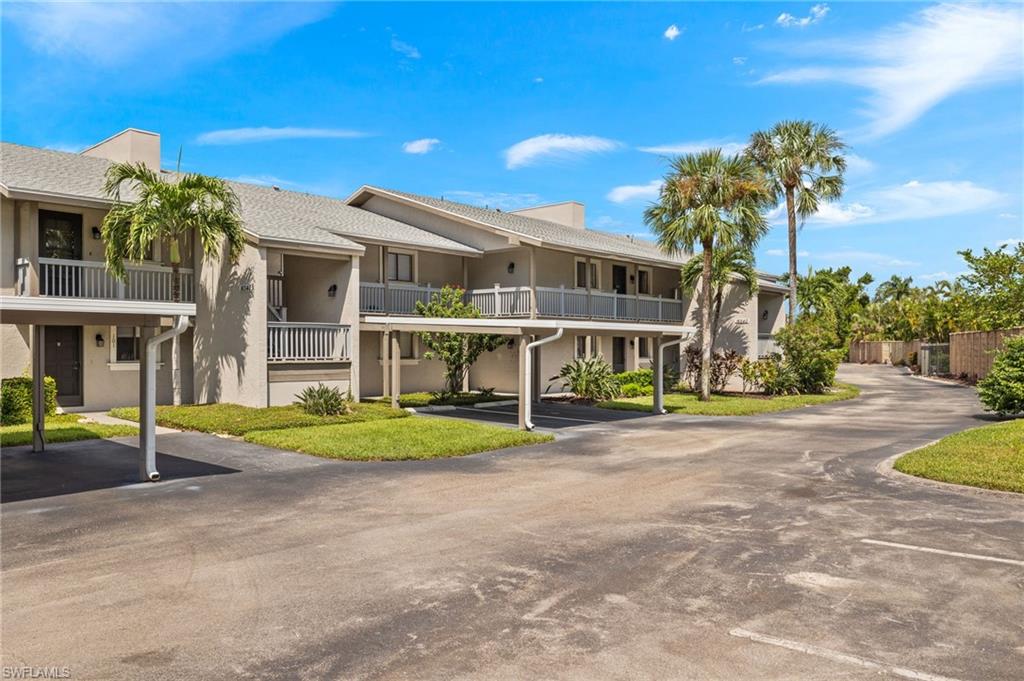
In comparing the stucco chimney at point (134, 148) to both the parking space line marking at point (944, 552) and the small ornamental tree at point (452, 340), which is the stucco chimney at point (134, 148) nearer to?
the small ornamental tree at point (452, 340)

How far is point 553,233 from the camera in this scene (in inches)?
1140

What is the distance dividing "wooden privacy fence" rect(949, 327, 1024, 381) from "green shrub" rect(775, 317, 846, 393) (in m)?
9.15

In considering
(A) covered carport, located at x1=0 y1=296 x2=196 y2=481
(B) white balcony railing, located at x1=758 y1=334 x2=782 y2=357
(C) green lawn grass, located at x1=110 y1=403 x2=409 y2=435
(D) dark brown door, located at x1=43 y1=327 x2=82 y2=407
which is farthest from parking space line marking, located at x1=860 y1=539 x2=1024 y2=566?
(B) white balcony railing, located at x1=758 y1=334 x2=782 y2=357

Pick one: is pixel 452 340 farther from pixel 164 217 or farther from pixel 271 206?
pixel 164 217

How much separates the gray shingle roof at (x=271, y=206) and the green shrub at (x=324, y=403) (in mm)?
4421

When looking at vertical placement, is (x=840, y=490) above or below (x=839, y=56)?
below

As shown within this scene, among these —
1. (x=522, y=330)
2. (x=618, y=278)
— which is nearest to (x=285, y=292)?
(x=522, y=330)

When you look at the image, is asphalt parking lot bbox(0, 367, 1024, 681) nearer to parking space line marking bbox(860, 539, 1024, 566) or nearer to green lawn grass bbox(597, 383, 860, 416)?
parking space line marking bbox(860, 539, 1024, 566)

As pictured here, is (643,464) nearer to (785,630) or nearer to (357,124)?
(785,630)

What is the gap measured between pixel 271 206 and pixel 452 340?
7.94 metres

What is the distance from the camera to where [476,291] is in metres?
26.3

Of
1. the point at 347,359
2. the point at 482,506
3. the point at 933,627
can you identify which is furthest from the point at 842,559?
the point at 347,359

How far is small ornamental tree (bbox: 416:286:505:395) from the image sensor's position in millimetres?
22781

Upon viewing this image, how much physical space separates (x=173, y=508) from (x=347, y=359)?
38.2 feet
